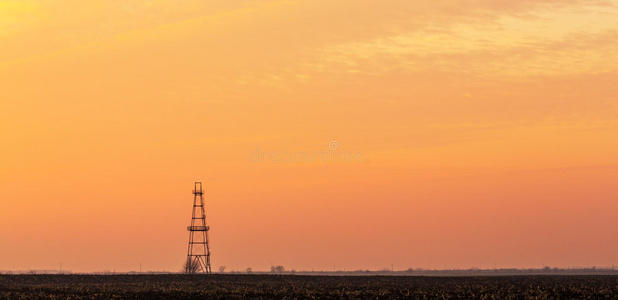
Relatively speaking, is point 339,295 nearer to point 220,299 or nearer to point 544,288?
point 220,299

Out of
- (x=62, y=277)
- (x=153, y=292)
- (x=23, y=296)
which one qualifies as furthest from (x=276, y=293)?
(x=62, y=277)

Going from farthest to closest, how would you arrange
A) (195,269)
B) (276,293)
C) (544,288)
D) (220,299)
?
1. (195,269)
2. (544,288)
3. (276,293)
4. (220,299)

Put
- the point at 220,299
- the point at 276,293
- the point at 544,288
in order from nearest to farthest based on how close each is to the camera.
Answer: the point at 220,299 → the point at 276,293 → the point at 544,288

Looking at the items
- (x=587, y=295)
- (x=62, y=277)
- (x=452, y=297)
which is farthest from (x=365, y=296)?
(x=62, y=277)

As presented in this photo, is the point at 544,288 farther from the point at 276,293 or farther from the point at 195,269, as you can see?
the point at 195,269

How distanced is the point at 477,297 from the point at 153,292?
89.5 feet

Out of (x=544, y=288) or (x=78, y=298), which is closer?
(x=78, y=298)

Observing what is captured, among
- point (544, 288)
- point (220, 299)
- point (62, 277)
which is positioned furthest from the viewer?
point (62, 277)

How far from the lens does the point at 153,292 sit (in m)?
75.3

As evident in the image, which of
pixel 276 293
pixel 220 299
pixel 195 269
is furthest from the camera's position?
pixel 195 269

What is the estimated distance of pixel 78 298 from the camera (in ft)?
A: 226

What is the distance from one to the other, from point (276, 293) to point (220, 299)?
624cm

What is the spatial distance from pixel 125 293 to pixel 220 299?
1044cm

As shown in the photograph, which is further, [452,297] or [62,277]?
[62,277]
